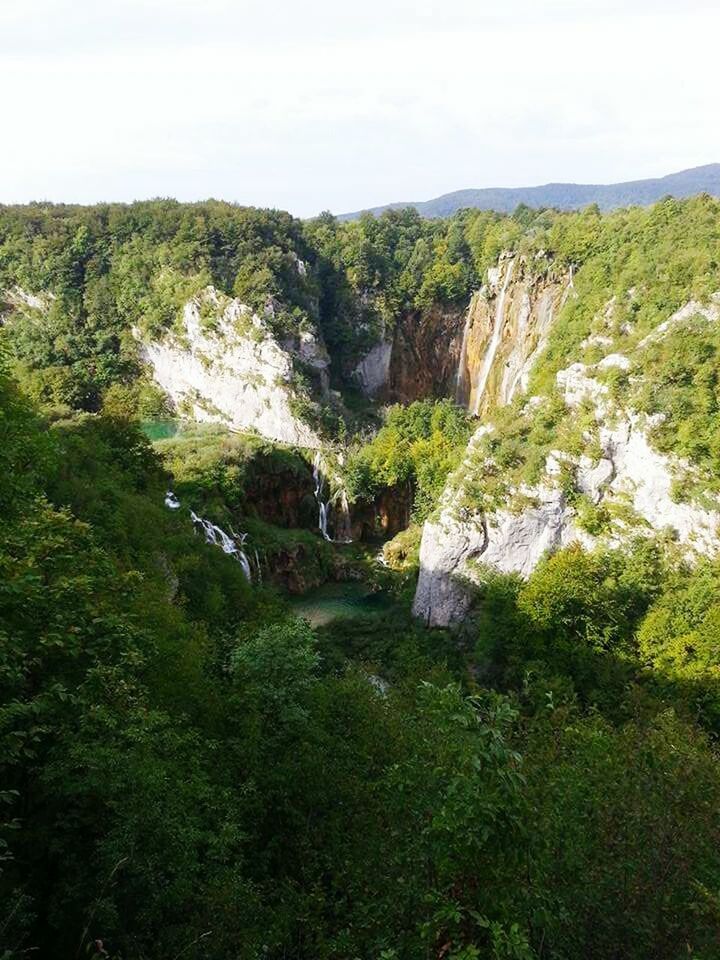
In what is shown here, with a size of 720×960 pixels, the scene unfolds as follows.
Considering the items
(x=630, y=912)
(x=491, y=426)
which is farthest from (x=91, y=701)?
(x=491, y=426)

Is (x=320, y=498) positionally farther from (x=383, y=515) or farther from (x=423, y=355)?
(x=423, y=355)

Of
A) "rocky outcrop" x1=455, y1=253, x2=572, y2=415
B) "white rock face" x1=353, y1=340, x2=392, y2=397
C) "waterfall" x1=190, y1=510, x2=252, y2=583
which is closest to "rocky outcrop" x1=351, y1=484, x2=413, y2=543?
"rocky outcrop" x1=455, y1=253, x2=572, y2=415

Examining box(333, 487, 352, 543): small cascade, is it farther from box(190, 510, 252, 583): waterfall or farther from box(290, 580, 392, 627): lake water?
box(190, 510, 252, 583): waterfall

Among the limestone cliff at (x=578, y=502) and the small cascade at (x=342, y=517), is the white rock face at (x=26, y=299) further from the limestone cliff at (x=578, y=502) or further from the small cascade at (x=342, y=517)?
the limestone cliff at (x=578, y=502)

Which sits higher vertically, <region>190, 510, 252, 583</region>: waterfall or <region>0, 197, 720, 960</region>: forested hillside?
<region>0, 197, 720, 960</region>: forested hillside

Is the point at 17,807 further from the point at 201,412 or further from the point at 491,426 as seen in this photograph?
the point at 201,412

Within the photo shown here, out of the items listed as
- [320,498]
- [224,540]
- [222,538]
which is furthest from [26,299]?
[224,540]

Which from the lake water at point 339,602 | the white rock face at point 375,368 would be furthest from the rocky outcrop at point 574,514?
the white rock face at point 375,368
